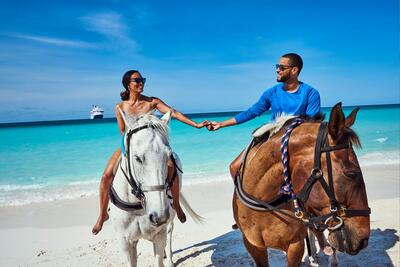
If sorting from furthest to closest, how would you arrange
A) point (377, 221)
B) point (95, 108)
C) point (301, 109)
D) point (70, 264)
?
point (95, 108) < point (377, 221) < point (70, 264) < point (301, 109)

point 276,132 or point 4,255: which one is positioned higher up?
point 276,132

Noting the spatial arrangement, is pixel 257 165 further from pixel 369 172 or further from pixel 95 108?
pixel 95 108

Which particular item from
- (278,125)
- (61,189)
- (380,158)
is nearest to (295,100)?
(278,125)

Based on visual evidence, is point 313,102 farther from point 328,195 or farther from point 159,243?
point 159,243

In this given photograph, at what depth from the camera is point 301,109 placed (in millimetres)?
3018

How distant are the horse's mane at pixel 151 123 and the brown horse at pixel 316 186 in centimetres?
79

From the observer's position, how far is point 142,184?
8.14ft

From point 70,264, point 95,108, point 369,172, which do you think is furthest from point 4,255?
point 95,108

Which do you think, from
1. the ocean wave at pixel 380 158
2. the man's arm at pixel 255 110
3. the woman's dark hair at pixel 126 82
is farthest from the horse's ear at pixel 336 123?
the ocean wave at pixel 380 158

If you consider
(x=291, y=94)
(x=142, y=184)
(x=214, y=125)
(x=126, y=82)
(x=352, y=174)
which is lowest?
(x=142, y=184)

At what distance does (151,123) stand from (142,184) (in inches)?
20.6

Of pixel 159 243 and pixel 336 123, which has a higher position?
pixel 336 123

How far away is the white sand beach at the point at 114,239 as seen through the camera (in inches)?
178

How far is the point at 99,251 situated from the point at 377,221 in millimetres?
4944
